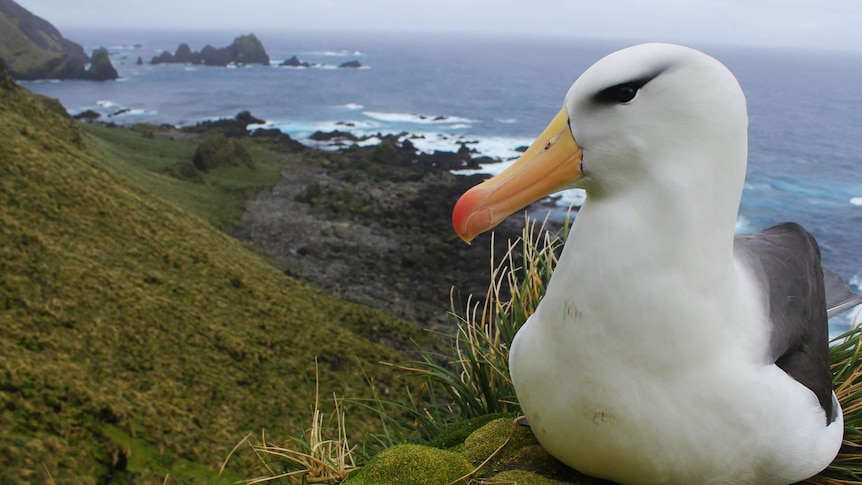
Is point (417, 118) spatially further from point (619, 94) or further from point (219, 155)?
point (619, 94)

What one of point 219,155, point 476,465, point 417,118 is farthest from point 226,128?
point 476,465

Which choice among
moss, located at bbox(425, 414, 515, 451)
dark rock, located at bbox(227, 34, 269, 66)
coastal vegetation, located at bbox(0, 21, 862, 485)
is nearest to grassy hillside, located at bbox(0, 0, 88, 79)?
dark rock, located at bbox(227, 34, 269, 66)

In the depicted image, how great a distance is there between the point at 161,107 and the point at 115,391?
172 ft

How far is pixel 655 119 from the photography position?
1.75m

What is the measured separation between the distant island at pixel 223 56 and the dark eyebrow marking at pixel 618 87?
104m

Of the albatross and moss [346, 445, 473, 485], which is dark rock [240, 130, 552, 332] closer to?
moss [346, 445, 473, 485]

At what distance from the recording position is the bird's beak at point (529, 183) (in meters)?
1.87

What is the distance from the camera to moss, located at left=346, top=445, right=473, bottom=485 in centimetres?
232

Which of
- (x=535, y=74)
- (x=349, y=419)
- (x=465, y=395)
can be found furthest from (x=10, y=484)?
(x=535, y=74)

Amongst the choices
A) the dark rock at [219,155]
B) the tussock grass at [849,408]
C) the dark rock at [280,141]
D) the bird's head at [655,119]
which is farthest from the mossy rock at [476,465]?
the dark rock at [280,141]

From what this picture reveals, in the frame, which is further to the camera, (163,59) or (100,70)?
(163,59)

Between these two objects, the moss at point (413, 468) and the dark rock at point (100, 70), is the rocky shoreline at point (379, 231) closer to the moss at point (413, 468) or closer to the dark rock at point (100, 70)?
Result: the moss at point (413, 468)

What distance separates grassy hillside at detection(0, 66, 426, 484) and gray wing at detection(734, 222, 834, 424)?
8.18 ft

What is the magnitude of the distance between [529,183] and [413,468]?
1168 mm
